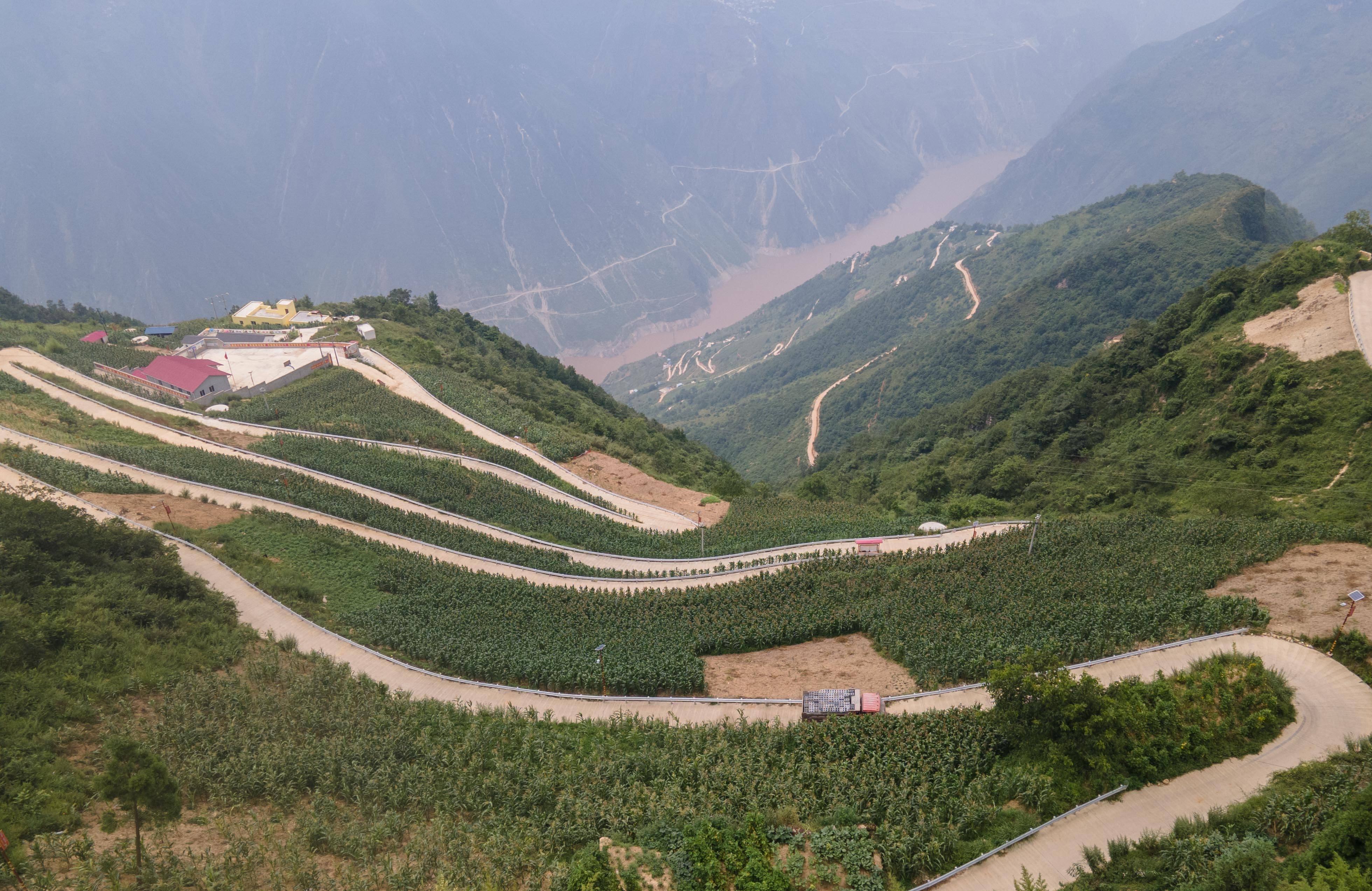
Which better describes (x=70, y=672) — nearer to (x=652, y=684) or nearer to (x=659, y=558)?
(x=652, y=684)

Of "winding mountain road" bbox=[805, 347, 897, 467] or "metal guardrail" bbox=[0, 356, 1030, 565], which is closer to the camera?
"metal guardrail" bbox=[0, 356, 1030, 565]

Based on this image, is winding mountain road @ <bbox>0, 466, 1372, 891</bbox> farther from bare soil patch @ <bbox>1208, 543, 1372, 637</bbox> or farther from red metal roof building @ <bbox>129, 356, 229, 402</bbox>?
red metal roof building @ <bbox>129, 356, 229, 402</bbox>

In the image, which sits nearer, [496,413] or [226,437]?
[226,437]

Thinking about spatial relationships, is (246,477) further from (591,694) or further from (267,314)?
(267,314)

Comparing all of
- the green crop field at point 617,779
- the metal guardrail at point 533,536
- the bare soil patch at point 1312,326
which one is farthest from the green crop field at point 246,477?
the bare soil patch at point 1312,326

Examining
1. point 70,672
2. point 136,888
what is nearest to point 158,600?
point 70,672

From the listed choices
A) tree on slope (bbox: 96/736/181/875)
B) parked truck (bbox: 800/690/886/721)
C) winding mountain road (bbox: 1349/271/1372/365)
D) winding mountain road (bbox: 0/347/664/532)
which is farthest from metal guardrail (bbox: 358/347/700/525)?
winding mountain road (bbox: 1349/271/1372/365)

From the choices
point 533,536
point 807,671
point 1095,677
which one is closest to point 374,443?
point 533,536
